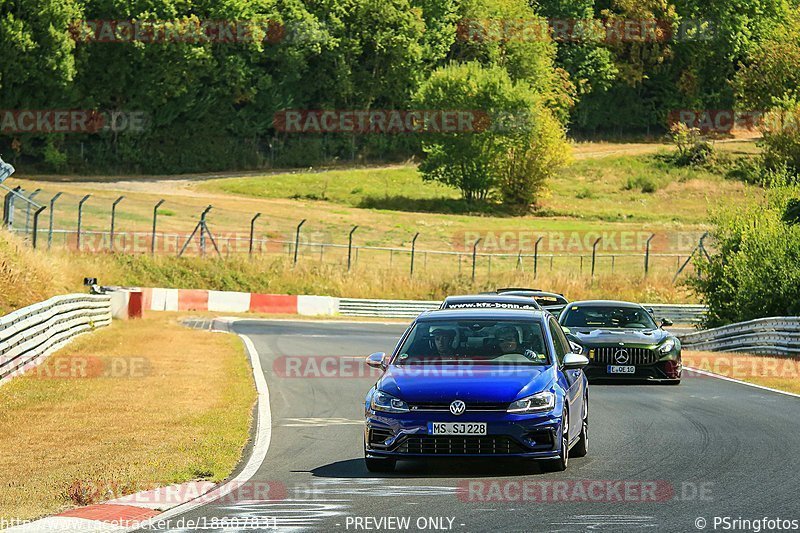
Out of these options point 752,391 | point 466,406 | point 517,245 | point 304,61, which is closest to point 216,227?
point 517,245

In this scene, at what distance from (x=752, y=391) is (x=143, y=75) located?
69.9 metres

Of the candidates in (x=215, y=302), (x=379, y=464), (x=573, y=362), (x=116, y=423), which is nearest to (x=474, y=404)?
(x=379, y=464)

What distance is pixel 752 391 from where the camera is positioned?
67.0 ft

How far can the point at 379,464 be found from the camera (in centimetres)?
1142

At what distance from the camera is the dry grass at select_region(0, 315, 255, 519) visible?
35.4 ft

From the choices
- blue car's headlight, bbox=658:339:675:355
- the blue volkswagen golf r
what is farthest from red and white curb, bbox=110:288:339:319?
the blue volkswagen golf r

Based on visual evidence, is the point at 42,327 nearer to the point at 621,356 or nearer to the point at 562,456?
the point at 621,356

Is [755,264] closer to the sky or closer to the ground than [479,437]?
closer to the ground

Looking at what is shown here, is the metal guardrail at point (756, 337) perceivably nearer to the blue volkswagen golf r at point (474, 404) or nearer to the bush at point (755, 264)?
the bush at point (755, 264)

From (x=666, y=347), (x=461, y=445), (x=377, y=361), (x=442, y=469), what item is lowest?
(x=666, y=347)

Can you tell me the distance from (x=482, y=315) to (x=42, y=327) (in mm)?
12505

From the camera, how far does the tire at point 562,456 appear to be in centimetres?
1125

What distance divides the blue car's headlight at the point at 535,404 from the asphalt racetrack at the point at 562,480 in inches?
22.4

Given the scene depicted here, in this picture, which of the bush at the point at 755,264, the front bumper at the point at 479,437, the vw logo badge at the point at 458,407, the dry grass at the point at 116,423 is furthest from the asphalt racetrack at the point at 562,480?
the bush at the point at 755,264
